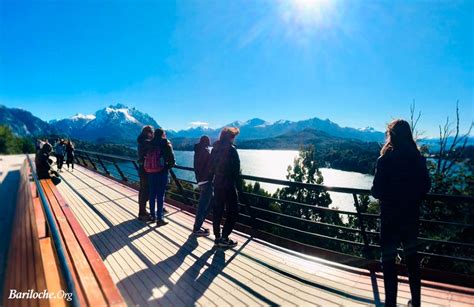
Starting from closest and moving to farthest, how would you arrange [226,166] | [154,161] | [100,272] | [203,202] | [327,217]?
1. [100,272]
2. [226,166]
3. [203,202]
4. [154,161]
5. [327,217]

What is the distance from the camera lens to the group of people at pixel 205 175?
4582 mm

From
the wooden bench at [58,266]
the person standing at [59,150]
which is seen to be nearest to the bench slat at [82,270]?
the wooden bench at [58,266]

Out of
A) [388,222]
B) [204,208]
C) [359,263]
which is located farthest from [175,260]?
[388,222]

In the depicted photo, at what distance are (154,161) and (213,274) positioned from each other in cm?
284

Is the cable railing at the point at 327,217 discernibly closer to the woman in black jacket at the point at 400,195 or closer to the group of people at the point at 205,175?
the woman in black jacket at the point at 400,195

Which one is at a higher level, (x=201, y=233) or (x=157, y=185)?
(x=157, y=185)

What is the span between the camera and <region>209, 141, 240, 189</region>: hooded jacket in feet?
14.9

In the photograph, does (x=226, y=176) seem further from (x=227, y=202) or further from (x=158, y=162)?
(x=158, y=162)

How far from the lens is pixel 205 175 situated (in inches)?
200

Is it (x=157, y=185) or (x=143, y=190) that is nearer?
(x=157, y=185)

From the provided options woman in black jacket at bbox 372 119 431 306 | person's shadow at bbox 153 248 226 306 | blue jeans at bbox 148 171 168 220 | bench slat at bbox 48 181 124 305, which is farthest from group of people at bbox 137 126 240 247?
woman in black jacket at bbox 372 119 431 306

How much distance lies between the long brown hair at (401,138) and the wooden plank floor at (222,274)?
1802 mm

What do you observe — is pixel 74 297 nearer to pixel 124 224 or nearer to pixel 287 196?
pixel 124 224

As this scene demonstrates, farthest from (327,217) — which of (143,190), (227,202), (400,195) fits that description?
(400,195)
